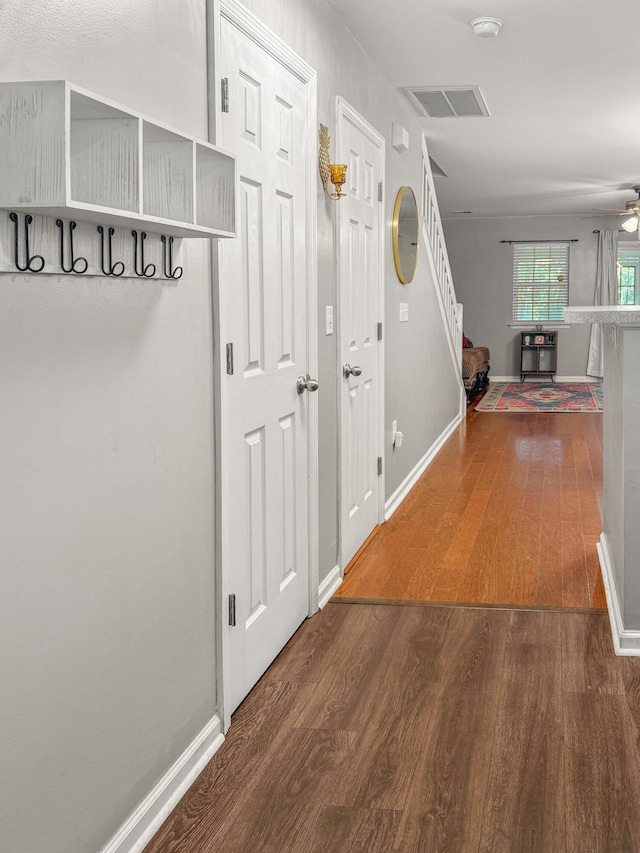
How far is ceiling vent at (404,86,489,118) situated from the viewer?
5375 mm

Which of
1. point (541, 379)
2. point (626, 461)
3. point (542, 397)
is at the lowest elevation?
point (542, 397)

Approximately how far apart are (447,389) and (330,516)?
459 centimetres

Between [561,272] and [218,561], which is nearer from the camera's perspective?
[218,561]

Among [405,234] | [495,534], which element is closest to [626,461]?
[495,534]

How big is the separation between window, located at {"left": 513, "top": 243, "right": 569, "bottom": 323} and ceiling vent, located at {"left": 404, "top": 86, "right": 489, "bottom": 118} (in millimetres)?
7427

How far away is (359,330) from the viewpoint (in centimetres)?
429

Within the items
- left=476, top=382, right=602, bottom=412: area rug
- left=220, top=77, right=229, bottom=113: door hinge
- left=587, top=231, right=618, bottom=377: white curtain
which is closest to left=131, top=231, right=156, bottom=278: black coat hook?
left=220, top=77, right=229, bottom=113: door hinge

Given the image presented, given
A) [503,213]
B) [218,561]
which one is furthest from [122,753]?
[503,213]

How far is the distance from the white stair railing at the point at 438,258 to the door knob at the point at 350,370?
2688 millimetres

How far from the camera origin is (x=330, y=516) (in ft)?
12.4

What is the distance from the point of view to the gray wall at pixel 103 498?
149 centimetres

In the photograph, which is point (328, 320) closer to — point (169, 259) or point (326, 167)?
point (326, 167)

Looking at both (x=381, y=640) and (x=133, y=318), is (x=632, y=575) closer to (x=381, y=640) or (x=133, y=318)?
(x=381, y=640)

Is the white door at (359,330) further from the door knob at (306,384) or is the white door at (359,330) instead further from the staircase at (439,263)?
the staircase at (439,263)
